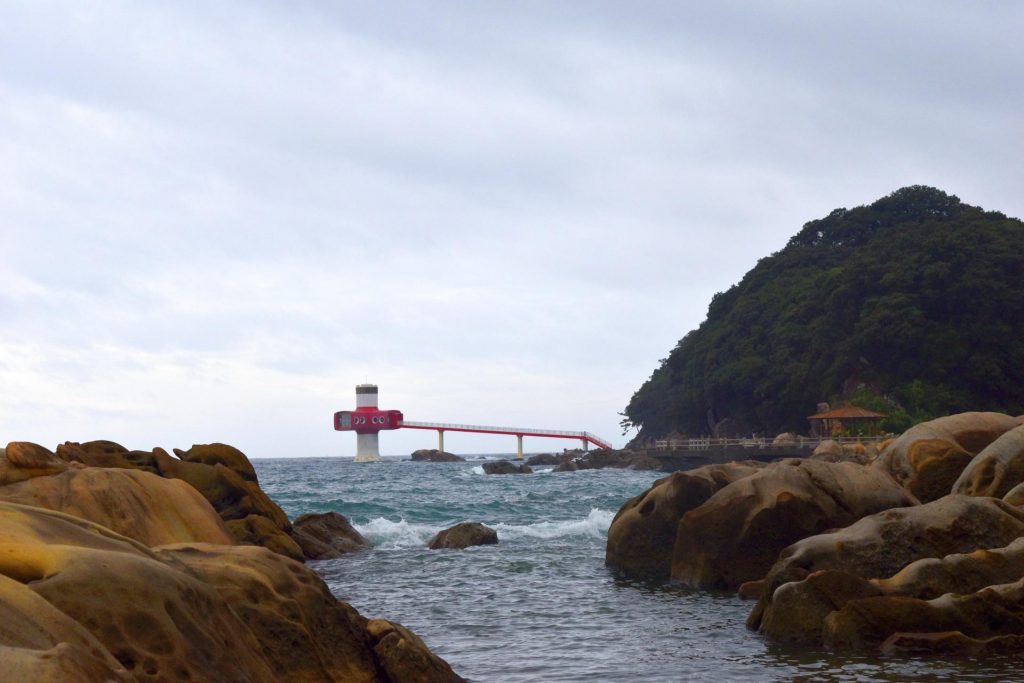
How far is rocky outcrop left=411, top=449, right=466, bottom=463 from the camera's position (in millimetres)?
119375

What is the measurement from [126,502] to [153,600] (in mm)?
5973

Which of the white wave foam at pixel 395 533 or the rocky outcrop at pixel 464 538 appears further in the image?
the white wave foam at pixel 395 533

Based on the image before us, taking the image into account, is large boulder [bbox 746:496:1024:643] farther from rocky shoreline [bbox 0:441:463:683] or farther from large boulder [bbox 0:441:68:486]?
large boulder [bbox 0:441:68:486]

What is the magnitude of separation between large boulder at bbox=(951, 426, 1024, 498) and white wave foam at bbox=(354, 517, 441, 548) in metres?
13.1

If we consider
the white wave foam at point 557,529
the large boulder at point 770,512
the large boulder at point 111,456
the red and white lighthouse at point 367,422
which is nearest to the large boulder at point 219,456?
the large boulder at point 111,456

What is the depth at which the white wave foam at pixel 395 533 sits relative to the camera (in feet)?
83.7

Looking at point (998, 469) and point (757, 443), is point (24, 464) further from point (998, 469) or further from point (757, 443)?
point (757, 443)

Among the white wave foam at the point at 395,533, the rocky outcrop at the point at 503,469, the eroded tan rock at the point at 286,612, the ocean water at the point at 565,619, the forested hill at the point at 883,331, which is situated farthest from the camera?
the rocky outcrop at the point at 503,469

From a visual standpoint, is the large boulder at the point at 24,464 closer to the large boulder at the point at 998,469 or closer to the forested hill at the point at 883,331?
the large boulder at the point at 998,469

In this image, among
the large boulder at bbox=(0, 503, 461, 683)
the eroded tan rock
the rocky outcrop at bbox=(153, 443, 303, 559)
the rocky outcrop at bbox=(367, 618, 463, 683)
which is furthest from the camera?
the rocky outcrop at bbox=(153, 443, 303, 559)

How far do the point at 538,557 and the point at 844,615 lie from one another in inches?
437

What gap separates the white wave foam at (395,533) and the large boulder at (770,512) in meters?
9.94

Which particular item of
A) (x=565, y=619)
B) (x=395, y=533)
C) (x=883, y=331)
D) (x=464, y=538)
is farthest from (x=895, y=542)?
(x=883, y=331)

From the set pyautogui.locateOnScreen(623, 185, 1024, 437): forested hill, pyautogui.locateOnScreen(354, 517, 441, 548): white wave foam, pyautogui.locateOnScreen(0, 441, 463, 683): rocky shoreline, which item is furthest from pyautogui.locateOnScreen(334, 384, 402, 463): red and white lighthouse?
pyautogui.locateOnScreen(0, 441, 463, 683): rocky shoreline
